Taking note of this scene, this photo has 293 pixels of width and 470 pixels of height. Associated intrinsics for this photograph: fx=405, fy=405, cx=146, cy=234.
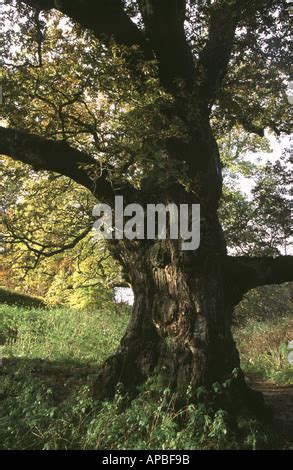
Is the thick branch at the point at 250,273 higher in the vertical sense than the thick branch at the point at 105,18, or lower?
lower

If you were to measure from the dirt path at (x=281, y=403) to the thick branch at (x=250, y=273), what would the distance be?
1.85m

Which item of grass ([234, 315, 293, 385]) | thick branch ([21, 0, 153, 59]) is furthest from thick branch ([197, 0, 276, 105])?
grass ([234, 315, 293, 385])

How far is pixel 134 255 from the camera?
269 inches

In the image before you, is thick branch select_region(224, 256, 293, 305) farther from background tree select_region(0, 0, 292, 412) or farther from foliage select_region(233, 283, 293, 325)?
foliage select_region(233, 283, 293, 325)

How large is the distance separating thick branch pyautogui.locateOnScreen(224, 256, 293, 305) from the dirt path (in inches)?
72.9

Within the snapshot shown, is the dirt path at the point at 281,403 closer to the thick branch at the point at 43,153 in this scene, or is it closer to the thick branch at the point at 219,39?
the thick branch at the point at 43,153

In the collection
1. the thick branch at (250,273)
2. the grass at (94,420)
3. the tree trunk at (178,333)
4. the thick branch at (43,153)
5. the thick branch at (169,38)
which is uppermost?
the thick branch at (169,38)

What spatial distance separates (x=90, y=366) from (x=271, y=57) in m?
7.39

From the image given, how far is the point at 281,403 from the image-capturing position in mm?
7145

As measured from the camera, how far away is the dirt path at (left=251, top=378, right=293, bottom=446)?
18.7 ft

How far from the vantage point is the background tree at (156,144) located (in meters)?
5.84

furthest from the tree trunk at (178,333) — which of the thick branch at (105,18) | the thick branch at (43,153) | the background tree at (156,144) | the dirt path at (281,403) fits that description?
the thick branch at (105,18)

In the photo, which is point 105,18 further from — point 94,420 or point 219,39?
point 94,420

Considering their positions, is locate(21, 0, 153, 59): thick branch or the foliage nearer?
locate(21, 0, 153, 59): thick branch
